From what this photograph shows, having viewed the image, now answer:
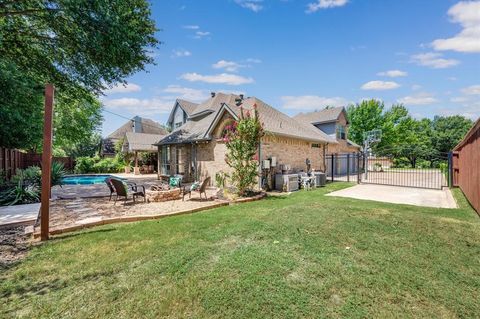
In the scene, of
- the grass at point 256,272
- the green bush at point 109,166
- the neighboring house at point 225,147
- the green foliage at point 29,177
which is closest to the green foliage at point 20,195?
the green foliage at point 29,177

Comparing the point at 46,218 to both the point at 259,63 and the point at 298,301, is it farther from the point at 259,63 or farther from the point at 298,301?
the point at 259,63

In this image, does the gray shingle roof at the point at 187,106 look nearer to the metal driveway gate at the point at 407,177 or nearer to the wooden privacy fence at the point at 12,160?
the wooden privacy fence at the point at 12,160

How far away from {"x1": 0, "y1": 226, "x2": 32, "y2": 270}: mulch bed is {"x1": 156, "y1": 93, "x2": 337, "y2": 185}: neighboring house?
A: 9.35 metres

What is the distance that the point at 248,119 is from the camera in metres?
10.8

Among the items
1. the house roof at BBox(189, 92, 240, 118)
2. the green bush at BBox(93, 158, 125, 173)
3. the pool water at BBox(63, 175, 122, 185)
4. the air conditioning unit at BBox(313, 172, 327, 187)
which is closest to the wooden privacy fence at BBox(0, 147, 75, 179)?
the pool water at BBox(63, 175, 122, 185)

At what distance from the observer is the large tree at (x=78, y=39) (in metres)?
9.55

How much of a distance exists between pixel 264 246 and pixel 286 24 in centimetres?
1297

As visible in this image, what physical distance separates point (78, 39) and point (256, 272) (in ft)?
40.7

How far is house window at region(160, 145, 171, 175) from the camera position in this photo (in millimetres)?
19469

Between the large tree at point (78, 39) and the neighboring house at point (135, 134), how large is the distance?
47.7ft

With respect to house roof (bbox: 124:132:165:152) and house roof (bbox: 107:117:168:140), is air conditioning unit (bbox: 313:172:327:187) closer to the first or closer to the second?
house roof (bbox: 124:132:165:152)

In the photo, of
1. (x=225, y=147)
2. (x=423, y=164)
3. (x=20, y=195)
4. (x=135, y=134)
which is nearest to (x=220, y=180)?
(x=225, y=147)

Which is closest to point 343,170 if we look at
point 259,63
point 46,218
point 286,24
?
point 259,63

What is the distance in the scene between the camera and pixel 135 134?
30188 millimetres
